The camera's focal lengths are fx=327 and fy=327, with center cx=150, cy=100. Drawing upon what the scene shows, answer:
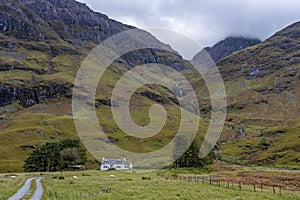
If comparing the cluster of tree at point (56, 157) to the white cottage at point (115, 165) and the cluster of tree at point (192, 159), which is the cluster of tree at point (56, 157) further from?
the cluster of tree at point (192, 159)

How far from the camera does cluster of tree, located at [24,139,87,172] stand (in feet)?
376

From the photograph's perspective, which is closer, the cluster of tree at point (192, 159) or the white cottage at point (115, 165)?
the cluster of tree at point (192, 159)

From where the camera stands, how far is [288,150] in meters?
195

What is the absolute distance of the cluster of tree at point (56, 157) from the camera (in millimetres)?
114688

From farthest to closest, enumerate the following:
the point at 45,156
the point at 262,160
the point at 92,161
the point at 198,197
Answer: the point at 262,160 → the point at 92,161 → the point at 45,156 → the point at 198,197

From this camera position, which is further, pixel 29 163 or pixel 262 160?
pixel 262 160

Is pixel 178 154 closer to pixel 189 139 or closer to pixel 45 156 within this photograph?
pixel 189 139

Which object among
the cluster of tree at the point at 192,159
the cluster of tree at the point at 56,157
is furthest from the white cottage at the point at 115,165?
the cluster of tree at the point at 192,159

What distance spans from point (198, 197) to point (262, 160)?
16872 cm

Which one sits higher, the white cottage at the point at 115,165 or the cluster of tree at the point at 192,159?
the cluster of tree at the point at 192,159

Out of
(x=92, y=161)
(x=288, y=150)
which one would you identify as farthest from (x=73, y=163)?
(x=288, y=150)

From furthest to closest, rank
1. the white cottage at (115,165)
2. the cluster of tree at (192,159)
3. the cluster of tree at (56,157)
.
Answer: the white cottage at (115,165) → the cluster of tree at (56,157) → the cluster of tree at (192,159)

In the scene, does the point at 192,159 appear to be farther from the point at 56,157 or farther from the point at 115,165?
the point at 115,165

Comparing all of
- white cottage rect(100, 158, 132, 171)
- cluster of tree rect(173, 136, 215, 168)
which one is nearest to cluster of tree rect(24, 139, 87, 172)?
white cottage rect(100, 158, 132, 171)
